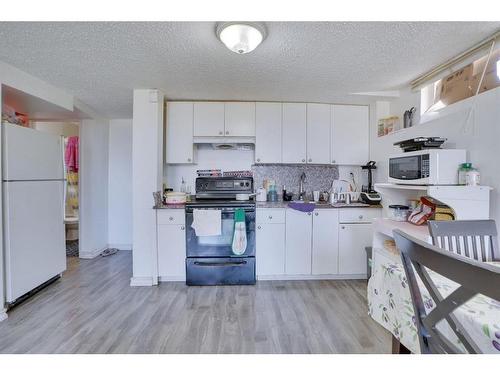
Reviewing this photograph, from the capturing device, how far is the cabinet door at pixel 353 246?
2643mm

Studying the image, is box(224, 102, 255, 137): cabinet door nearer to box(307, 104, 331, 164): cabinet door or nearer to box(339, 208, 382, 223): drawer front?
box(307, 104, 331, 164): cabinet door

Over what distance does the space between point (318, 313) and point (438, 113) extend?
208 cm

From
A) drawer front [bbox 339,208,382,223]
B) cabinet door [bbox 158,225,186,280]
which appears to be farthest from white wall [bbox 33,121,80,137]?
drawer front [bbox 339,208,382,223]

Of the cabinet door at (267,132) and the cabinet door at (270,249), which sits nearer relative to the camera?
the cabinet door at (270,249)

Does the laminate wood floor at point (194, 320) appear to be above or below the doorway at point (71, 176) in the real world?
below

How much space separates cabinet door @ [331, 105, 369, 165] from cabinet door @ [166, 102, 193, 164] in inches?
74.1

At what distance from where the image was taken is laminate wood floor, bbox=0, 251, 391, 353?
5.22 ft

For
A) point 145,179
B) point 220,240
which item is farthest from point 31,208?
point 220,240

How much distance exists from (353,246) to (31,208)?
3.37m

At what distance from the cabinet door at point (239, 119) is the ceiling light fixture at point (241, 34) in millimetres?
1318

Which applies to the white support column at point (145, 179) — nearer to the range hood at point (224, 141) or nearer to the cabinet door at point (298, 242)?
the range hood at point (224, 141)

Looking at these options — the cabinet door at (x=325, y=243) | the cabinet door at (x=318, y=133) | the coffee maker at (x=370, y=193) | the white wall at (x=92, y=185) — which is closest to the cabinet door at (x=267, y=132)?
the cabinet door at (x=318, y=133)

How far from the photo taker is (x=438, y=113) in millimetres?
2082
